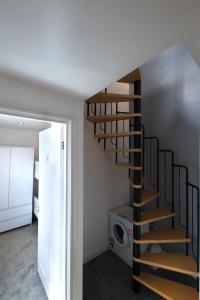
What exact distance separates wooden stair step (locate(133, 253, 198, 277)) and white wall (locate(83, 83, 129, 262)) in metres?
0.83

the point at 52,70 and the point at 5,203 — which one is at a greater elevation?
the point at 52,70

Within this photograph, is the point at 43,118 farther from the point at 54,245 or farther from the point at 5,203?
the point at 5,203

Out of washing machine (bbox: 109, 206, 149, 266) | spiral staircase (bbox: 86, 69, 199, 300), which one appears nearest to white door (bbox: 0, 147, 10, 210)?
spiral staircase (bbox: 86, 69, 199, 300)

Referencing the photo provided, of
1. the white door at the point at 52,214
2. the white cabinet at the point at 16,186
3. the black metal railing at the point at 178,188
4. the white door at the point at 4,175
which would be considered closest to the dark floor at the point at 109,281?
the white door at the point at 52,214

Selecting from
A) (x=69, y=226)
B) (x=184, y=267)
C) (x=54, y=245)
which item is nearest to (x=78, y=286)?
(x=54, y=245)

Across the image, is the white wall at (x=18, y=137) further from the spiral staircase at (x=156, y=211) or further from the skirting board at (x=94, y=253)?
the skirting board at (x=94, y=253)

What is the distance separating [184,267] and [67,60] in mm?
2306

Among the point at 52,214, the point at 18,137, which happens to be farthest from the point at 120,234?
the point at 18,137

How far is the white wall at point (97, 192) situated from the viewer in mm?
2479

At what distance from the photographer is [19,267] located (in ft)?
7.47

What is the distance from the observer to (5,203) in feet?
10.6

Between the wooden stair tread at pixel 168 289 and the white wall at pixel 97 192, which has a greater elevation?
the white wall at pixel 97 192

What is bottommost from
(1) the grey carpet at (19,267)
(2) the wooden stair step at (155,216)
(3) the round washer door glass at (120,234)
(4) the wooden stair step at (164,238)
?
(1) the grey carpet at (19,267)

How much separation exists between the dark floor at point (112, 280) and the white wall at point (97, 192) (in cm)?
21
